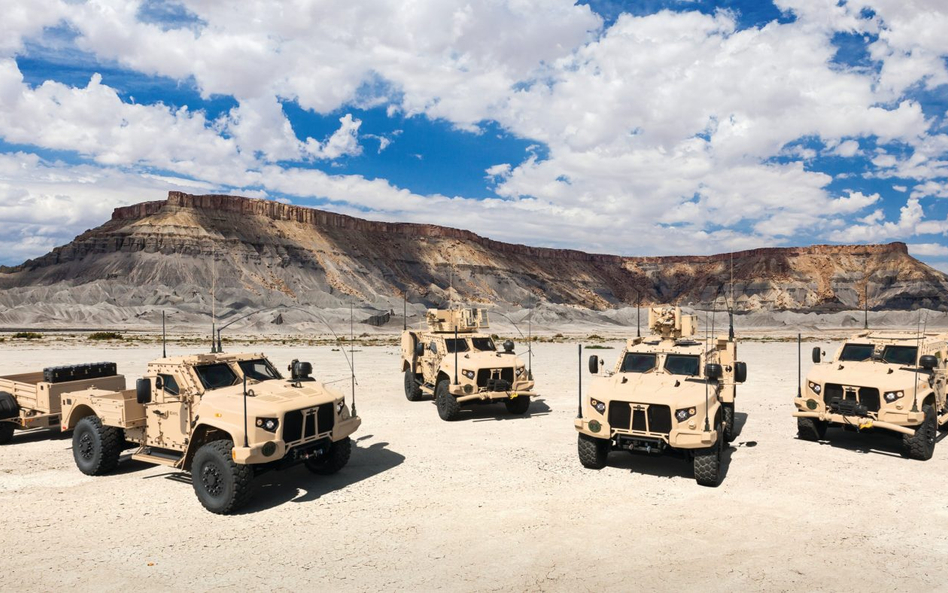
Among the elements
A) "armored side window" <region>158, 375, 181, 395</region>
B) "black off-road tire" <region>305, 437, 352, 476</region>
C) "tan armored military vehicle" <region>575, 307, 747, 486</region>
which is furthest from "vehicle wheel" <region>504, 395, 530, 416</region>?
"armored side window" <region>158, 375, 181, 395</region>

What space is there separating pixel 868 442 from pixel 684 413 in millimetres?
6061

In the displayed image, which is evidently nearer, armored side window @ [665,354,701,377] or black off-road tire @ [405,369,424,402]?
armored side window @ [665,354,701,377]

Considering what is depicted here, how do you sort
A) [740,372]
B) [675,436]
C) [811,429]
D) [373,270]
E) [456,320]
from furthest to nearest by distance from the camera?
[373,270] < [456,320] < [811,429] < [740,372] < [675,436]

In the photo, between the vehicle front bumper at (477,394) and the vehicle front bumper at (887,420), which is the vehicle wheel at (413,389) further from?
the vehicle front bumper at (887,420)

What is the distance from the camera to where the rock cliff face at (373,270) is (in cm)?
10119

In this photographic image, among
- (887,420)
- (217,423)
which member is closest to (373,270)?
(887,420)

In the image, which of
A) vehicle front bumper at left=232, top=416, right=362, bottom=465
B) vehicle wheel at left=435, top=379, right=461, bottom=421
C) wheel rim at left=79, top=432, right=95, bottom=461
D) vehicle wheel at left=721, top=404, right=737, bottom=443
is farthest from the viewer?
vehicle wheel at left=435, top=379, right=461, bottom=421

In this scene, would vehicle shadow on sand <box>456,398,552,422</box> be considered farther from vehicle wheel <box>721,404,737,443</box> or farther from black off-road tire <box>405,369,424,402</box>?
vehicle wheel <box>721,404,737,443</box>

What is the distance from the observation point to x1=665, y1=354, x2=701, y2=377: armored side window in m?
12.1

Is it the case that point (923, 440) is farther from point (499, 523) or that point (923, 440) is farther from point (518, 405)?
point (518, 405)

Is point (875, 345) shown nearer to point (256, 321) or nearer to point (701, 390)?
point (701, 390)

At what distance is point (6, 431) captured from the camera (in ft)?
44.5

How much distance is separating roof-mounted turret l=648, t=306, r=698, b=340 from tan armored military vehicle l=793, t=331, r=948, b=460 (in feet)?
9.41

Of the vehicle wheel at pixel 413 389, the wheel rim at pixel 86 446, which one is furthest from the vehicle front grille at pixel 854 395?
the wheel rim at pixel 86 446
